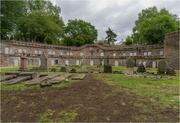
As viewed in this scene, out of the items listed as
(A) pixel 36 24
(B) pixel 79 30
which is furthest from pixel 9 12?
(B) pixel 79 30

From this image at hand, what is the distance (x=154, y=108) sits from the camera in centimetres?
309

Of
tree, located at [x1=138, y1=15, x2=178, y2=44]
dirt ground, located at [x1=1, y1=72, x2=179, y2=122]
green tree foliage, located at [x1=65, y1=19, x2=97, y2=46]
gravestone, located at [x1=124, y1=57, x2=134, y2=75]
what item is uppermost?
green tree foliage, located at [x1=65, y1=19, x2=97, y2=46]

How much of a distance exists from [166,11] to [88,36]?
32.7m

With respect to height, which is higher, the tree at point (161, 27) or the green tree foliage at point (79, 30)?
the green tree foliage at point (79, 30)

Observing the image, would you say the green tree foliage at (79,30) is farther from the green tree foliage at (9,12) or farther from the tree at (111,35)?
the green tree foliage at (9,12)

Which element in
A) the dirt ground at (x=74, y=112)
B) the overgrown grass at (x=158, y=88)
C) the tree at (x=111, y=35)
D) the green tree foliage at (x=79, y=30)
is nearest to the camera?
the dirt ground at (x=74, y=112)

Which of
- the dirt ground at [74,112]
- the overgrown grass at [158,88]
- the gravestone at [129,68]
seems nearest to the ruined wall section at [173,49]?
the gravestone at [129,68]

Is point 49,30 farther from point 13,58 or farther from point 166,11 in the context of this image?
point 166,11

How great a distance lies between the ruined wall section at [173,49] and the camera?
20.1m

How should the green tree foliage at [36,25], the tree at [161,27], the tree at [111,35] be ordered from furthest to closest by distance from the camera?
the tree at [111,35], the green tree foliage at [36,25], the tree at [161,27]

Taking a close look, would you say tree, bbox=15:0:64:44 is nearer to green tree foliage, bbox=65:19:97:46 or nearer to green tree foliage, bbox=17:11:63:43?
green tree foliage, bbox=17:11:63:43

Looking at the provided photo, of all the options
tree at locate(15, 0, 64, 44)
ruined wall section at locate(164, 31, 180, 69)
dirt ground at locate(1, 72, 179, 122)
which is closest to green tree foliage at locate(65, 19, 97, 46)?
tree at locate(15, 0, 64, 44)

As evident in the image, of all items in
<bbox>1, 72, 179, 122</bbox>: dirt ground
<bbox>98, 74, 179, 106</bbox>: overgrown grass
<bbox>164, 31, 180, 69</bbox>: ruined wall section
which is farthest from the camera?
<bbox>164, 31, 180, 69</bbox>: ruined wall section

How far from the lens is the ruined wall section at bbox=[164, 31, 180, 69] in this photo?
20.1 metres
